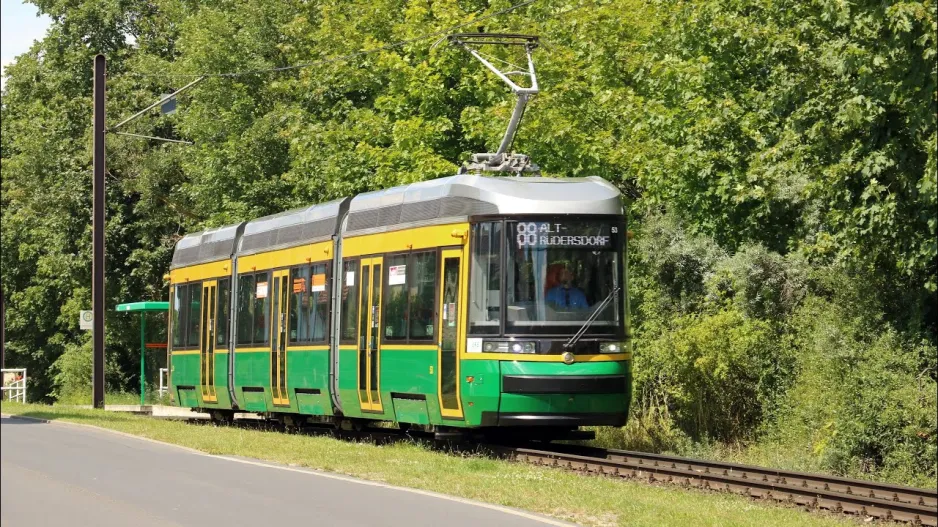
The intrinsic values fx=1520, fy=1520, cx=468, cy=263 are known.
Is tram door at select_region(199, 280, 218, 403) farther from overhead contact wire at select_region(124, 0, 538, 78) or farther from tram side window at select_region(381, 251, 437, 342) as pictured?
tram side window at select_region(381, 251, 437, 342)

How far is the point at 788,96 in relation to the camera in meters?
20.2

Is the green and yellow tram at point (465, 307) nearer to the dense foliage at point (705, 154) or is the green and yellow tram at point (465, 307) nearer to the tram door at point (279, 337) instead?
the tram door at point (279, 337)

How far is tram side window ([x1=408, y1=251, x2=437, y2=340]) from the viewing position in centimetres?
2027

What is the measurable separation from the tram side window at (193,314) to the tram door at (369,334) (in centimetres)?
822

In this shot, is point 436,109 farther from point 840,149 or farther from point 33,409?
point 840,149

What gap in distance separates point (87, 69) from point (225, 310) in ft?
96.7

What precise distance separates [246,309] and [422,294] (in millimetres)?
7509

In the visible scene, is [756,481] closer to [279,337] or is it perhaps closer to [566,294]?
[566,294]

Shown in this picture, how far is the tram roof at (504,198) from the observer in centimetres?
1936

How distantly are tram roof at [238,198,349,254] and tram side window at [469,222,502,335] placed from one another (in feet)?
15.4

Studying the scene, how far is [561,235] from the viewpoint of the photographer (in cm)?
1927

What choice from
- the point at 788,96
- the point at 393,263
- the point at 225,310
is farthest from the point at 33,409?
the point at 788,96

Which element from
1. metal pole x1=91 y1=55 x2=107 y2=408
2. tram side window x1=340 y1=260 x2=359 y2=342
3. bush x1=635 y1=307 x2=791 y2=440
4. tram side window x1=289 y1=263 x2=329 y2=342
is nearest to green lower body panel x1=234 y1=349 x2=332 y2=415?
tram side window x1=289 y1=263 x2=329 y2=342

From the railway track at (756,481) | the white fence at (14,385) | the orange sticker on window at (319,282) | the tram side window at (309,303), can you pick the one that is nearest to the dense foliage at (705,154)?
the railway track at (756,481)
